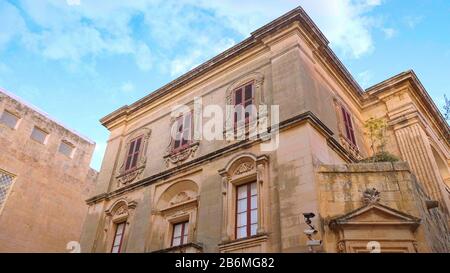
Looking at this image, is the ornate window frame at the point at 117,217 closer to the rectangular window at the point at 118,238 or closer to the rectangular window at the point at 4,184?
the rectangular window at the point at 118,238

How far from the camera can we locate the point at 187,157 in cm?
1462

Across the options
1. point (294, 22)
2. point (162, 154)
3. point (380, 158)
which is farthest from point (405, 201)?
point (162, 154)

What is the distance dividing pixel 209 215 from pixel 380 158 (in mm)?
5708

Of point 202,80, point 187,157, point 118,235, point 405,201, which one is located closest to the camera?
point 405,201

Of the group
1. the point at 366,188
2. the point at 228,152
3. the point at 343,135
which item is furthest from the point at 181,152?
the point at 366,188

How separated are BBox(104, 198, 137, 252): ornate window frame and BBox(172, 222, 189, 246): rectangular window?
85.1 inches

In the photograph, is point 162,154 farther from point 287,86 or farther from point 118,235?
point 287,86

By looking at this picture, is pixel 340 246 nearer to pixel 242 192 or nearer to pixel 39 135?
pixel 242 192

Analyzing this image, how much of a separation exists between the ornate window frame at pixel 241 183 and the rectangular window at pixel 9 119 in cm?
1596

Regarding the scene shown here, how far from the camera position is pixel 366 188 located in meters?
10.2

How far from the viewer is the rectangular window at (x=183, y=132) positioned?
1526cm

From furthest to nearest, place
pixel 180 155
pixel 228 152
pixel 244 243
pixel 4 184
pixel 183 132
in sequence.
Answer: pixel 4 184 → pixel 183 132 → pixel 180 155 → pixel 228 152 → pixel 244 243

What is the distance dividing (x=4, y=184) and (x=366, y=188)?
1975 centimetres

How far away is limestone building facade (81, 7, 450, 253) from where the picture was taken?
998cm
